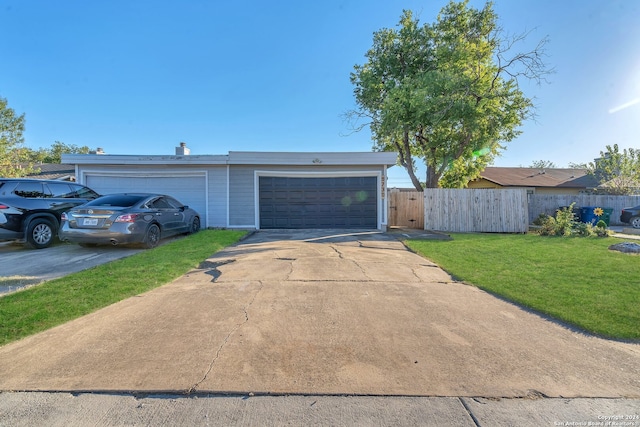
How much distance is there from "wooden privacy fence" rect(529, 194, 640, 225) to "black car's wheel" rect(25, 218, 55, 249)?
19969mm

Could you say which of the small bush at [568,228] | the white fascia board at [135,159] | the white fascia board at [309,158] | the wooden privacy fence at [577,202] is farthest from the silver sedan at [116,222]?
the wooden privacy fence at [577,202]

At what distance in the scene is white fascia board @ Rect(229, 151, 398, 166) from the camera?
11750 mm

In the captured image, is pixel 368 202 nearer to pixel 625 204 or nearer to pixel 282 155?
pixel 282 155

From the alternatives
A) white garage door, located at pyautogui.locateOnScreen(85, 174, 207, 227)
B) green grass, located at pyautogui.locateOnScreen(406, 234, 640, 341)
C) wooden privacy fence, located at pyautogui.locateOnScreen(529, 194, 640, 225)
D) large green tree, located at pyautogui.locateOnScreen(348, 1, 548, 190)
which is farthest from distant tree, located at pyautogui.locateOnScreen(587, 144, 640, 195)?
white garage door, located at pyautogui.locateOnScreen(85, 174, 207, 227)

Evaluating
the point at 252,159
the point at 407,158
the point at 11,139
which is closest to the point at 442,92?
the point at 407,158

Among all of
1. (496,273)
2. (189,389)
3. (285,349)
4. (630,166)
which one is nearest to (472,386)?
(285,349)

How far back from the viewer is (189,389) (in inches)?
90.7

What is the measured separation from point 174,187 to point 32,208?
16.7 feet

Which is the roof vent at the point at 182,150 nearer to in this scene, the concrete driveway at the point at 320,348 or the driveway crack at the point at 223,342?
the concrete driveway at the point at 320,348

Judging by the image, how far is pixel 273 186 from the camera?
1233cm

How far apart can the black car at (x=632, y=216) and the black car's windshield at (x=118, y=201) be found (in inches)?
859

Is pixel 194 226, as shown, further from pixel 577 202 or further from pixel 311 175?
pixel 577 202

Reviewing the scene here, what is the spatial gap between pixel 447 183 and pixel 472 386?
2115 centimetres

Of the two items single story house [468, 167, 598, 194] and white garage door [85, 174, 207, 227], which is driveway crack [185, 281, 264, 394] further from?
single story house [468, 167, 598, 194]
